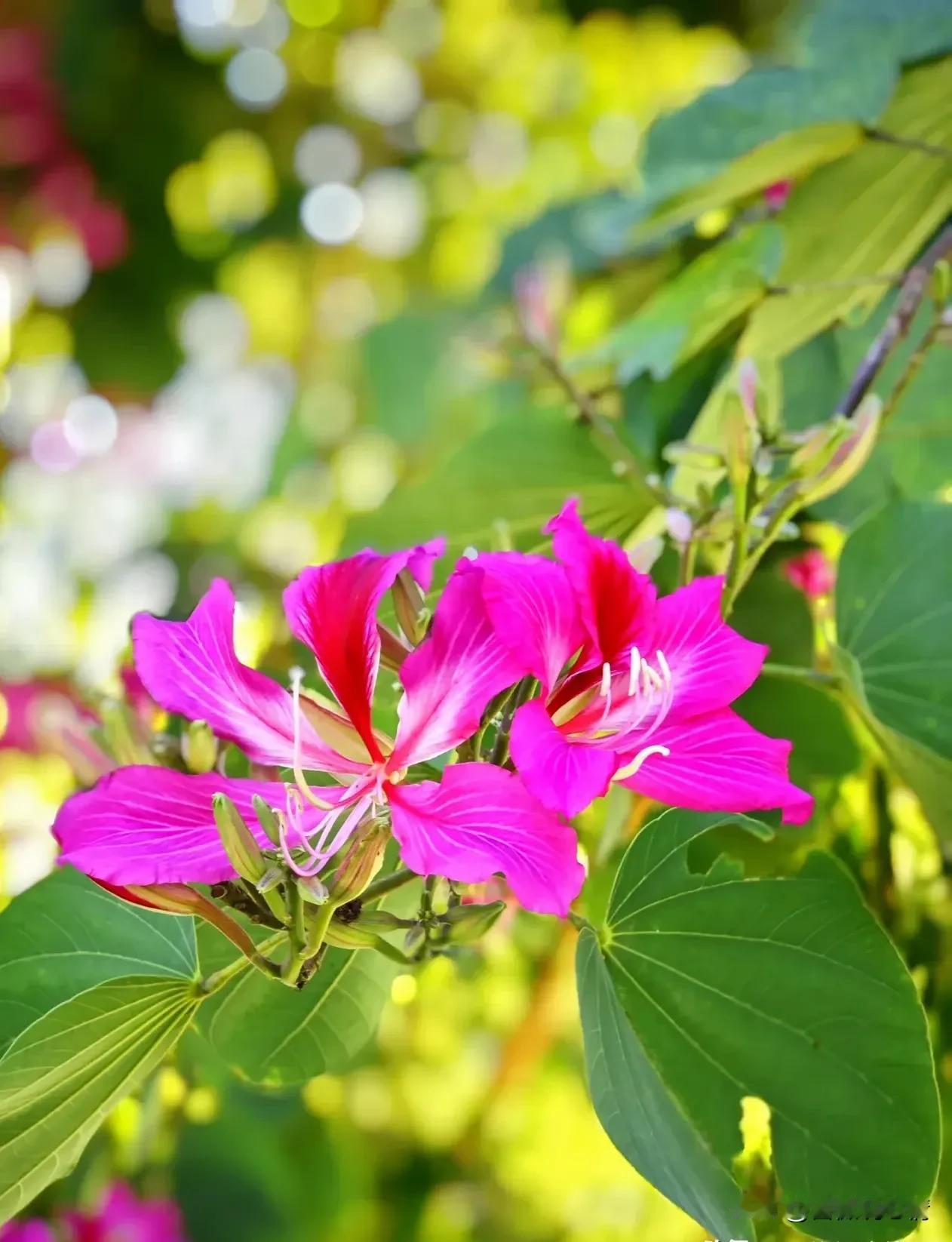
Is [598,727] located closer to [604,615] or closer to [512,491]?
[604,615]

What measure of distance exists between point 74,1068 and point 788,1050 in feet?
0.63

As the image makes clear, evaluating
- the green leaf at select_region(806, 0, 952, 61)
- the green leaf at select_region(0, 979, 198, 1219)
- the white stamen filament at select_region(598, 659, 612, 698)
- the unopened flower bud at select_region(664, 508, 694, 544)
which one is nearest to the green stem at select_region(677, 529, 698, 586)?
the unopened flower bud at select_region(664, 508, 694, 544)

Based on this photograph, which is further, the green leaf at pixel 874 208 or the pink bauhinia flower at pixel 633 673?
the green leaf at pixel 874 208

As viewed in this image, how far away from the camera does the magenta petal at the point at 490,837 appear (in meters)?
0.27

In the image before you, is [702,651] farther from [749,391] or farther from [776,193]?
[776,193]

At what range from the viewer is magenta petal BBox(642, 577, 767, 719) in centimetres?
31

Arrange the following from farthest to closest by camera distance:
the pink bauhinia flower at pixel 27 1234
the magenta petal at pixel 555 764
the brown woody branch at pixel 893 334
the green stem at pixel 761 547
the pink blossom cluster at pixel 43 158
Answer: the pink blossom cluster at pixel 43 158
the pink bauhinia flower at pixel 27 1234
the brown woody branch at pixel 893 334
the green stem at pixel 761 547
the magenta petal at pixel 555 764

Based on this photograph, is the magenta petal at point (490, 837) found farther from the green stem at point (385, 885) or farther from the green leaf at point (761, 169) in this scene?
the green leaf at point (761, 169)

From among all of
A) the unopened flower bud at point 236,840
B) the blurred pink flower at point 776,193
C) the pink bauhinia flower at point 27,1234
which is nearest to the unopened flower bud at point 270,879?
the unopened flower bud at point 236,840

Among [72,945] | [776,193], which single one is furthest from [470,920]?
[776,193]

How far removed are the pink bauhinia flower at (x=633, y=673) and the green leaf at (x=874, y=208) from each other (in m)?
0.27

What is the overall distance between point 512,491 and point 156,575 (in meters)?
0.94

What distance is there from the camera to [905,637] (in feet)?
1.44

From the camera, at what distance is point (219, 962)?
36cm
